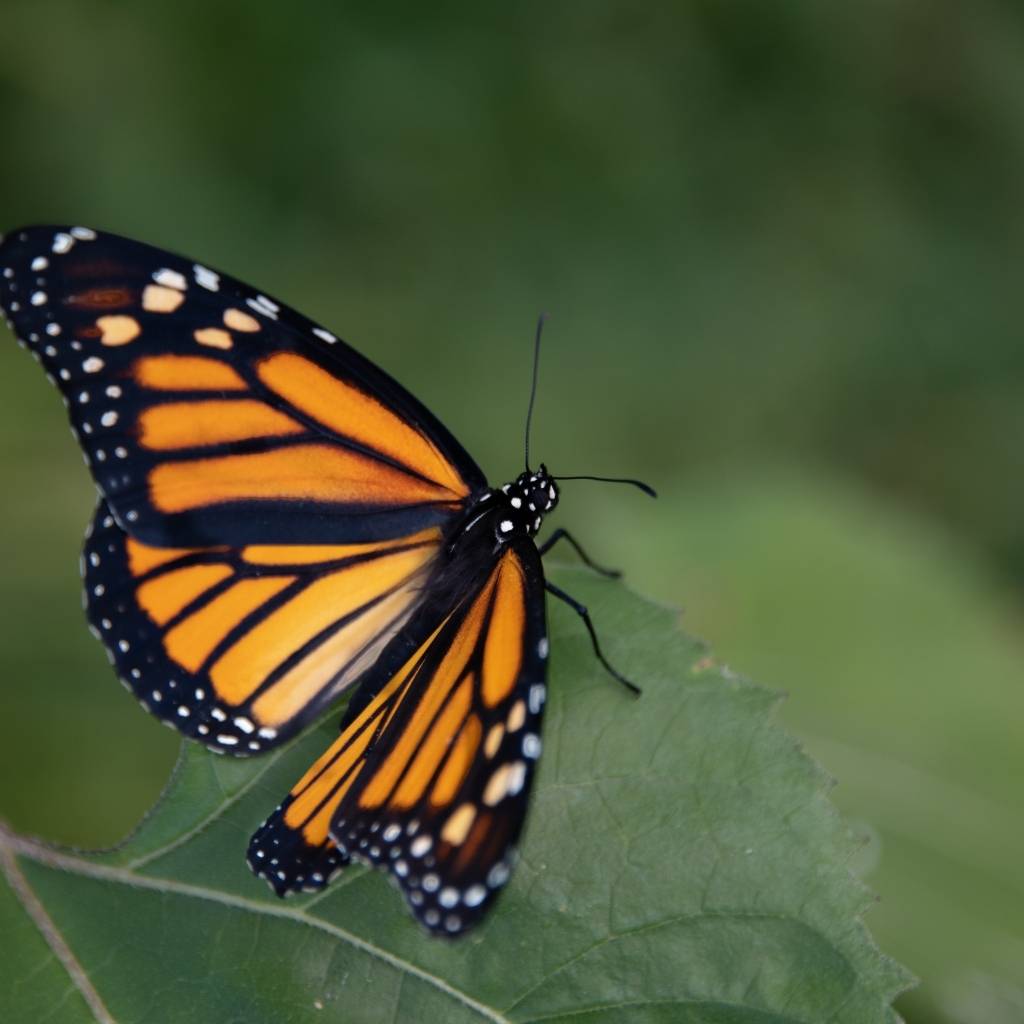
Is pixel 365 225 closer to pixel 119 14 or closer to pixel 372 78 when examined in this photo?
pixel 372 78

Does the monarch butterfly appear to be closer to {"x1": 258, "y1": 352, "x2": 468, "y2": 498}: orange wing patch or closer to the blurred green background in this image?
{"x1": 258, "y1": 352, "x2": 468, "y2": 498}: orange wing patch

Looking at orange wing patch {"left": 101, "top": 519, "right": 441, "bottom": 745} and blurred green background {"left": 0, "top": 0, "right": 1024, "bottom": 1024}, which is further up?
blurred green background {"left": 0, "top": 0, "right": 1024, "bottom": 1024}

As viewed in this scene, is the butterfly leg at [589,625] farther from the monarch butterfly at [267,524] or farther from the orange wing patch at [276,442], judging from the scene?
the orange wing patch at [276,442]

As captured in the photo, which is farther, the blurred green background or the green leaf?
the blurred green background

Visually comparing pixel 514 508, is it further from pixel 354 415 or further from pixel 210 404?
pixel 210 404

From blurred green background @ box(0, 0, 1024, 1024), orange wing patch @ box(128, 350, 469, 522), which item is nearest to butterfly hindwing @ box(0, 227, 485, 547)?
orange wing patch @ box(128, 350, 469, 522)

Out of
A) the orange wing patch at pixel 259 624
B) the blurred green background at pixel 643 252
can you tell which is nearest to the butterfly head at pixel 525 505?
the orange wing patch at pixel 259 624

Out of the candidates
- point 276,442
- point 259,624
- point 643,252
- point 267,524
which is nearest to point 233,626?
point 259,624
